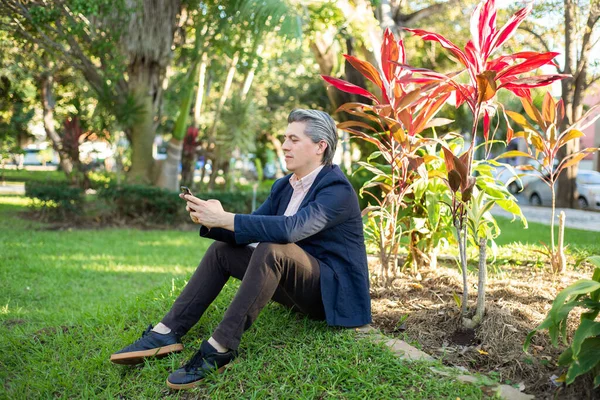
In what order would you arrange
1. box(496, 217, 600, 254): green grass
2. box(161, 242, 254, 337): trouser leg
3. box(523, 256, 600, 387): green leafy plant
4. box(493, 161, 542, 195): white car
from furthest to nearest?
box(496, 217, 600, 254): green grass, box(493, 161, 542, 195): white car, box(161, 242, 254, 337): trouser leg, box(523, 256, 600, 387): green leafy plant

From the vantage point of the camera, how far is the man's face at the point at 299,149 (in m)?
3.21

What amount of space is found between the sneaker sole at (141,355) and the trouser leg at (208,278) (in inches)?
4.3

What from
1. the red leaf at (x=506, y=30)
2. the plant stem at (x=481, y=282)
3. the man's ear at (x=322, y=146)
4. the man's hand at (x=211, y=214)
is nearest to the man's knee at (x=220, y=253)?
the man's hand at (x=211, y=214)

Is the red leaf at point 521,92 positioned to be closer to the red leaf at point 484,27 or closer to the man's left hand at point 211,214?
the red leaf at point 484,27

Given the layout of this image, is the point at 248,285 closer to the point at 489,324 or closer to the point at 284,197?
the point at 284,197

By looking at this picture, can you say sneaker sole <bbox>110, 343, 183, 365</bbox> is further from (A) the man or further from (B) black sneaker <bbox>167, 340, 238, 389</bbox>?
(B) black sneaker <bbox>167, 340, 238, 389</bbox>

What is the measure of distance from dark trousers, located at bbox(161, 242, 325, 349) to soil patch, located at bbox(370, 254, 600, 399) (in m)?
0.56

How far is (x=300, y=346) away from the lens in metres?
3.13

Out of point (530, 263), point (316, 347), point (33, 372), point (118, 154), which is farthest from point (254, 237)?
point (118, 154)

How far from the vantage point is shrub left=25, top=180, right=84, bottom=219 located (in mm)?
10102

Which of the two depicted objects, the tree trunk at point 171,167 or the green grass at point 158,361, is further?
the tree trunk at point 171,167

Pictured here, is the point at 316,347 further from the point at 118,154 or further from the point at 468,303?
the point at 118,154

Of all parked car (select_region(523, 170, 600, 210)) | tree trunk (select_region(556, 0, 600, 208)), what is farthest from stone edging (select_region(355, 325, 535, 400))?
parked car (select_region(523, 170, 600, 210))

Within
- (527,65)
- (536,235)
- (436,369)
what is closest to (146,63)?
(536,235)
